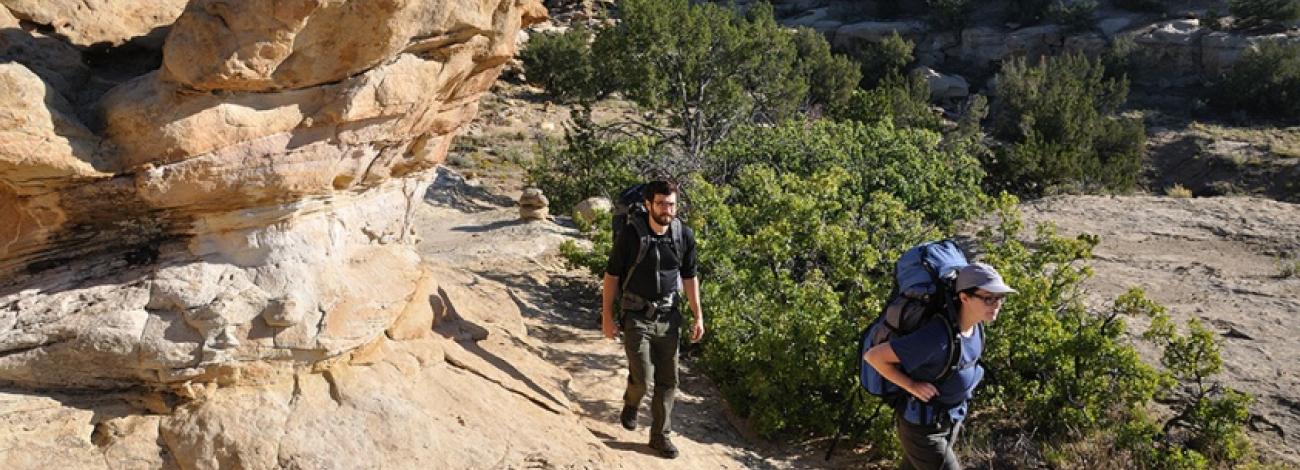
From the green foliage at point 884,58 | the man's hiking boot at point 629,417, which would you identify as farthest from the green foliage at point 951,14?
the man's hiking boot at point 629,417

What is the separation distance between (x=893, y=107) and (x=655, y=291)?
1912 centimetres

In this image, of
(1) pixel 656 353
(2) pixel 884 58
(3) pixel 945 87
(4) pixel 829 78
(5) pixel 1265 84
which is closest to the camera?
(1) pixel 656 353

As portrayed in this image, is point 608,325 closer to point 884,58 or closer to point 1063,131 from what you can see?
point 1063,131

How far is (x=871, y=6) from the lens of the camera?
123 ft

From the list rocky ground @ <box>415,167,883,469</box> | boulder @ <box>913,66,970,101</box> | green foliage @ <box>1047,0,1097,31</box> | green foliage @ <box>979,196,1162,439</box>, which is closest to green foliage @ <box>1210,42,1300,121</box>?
green foliage @ <box>1047,0,1097,31</box>

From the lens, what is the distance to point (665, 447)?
5.17m

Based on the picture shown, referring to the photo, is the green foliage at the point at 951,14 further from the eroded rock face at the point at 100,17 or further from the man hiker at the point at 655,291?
the eroded rock face at the point at 100,17

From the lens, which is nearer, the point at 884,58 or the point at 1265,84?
the point at 1265,84

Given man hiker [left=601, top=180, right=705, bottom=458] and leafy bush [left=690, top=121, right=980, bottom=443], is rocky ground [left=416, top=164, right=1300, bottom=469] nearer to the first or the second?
leafy bush [left=690, top=121, right=980, bottom=443]

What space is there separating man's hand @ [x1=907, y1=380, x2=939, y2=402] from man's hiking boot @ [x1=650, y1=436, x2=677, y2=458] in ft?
5.62

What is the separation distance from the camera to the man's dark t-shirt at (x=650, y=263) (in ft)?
16.1

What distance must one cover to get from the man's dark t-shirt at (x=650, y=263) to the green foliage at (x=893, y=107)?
1348 centimetres

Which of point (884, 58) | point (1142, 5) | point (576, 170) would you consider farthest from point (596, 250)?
point (1142, 5)

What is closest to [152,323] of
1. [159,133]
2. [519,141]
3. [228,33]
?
[159,133]
